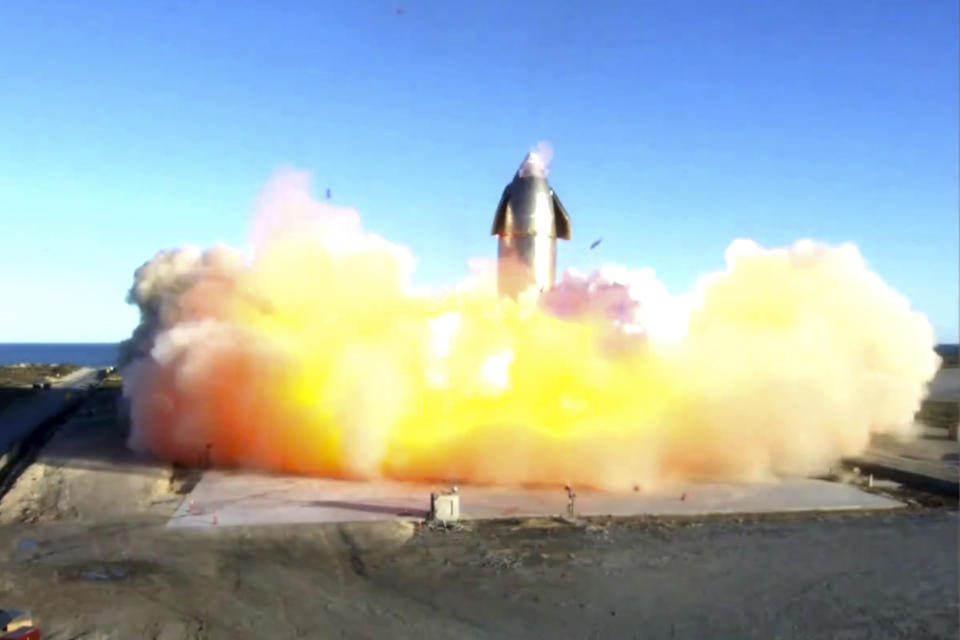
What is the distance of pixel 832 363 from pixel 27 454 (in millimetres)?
35553

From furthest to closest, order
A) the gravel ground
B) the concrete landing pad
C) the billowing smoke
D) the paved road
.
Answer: the paved road → the billowing smoke → the concrete landing pad → the gravel ground

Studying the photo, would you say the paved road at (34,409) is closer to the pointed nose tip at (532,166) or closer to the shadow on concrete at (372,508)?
the shadow on concrete at (372,508)

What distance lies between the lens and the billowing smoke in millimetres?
29656

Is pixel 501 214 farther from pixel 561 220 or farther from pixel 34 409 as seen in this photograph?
pixel 34 409

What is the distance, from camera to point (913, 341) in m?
35.9

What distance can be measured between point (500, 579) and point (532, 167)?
18.0m

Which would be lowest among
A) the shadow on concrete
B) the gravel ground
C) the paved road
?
the gravel ground

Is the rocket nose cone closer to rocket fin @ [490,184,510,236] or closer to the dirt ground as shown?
rocket fin @ [490,184,510,236]

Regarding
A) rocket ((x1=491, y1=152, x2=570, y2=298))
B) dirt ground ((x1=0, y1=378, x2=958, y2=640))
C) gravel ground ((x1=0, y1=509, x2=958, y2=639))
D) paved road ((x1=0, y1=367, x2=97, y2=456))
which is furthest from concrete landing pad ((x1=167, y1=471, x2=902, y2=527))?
paved road ((x1=0, y1=367, x2=97, y2=456))

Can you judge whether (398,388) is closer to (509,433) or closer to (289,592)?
(509,433)

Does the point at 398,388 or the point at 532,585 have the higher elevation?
the point at 398,388

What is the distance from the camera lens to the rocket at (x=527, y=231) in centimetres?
3162

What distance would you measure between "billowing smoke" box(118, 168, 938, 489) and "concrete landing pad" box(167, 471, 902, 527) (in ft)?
5.28

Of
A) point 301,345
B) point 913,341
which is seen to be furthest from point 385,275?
point 913,341
